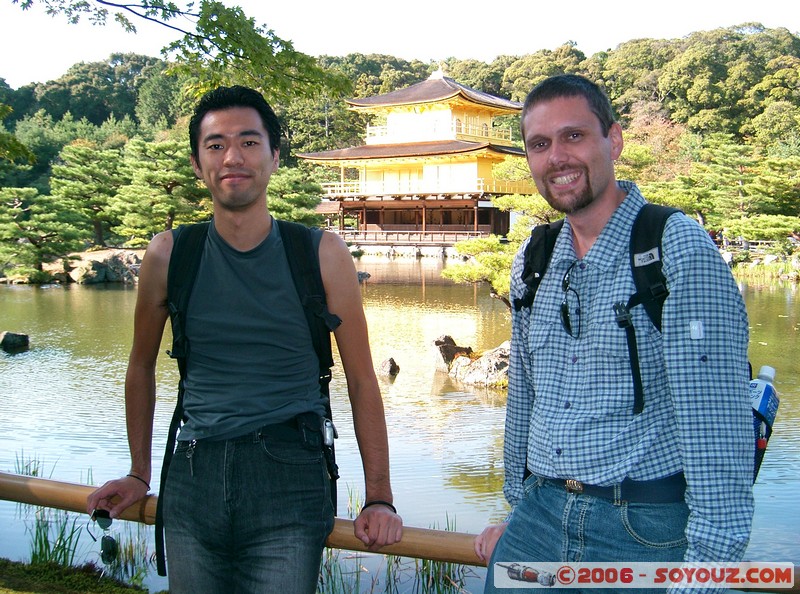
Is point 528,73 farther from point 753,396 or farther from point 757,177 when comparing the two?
point 753,396

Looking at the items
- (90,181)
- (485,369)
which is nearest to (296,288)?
(485,369)

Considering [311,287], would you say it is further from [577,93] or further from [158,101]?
[158,101]

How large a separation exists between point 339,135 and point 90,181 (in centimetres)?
1665

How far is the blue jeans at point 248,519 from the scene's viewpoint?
134 centimetres

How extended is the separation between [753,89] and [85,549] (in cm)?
3192

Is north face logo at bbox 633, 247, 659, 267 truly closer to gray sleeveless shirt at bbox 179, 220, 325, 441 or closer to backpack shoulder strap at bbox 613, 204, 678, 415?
backpack shoulder strap at bbox 613, 204, 678, 415

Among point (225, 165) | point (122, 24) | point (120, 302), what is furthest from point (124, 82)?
point (225, 165)

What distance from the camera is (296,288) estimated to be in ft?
4.69

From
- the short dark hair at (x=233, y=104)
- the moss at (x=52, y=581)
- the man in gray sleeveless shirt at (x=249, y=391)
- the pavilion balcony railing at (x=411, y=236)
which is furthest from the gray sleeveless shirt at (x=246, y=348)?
the pavilion balcony railing at (x=411, y=236)

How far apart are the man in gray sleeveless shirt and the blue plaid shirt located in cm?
37

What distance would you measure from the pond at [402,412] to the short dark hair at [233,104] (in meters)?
2.45

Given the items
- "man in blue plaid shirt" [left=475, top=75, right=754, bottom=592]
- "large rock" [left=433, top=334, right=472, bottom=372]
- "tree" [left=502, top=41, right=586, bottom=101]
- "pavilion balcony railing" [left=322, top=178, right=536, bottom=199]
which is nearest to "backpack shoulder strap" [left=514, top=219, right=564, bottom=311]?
"man in blue plaid shirt" [left=475, top=75, right=754, bottom=592]

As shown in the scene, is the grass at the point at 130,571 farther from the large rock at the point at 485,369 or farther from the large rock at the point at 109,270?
the large rock at the point at 109,270

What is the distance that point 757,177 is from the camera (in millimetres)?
16875
